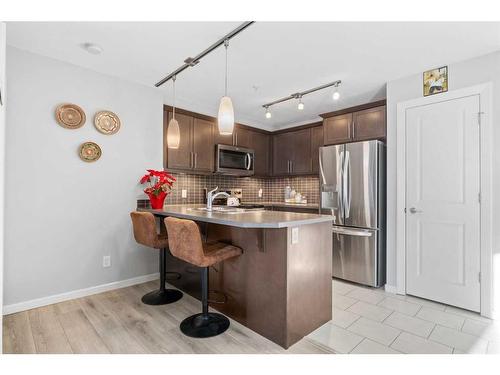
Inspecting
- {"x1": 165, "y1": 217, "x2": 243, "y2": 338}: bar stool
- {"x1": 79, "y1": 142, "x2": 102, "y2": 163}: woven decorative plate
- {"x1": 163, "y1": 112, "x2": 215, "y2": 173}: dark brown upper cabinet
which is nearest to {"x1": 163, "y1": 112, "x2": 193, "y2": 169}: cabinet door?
{"x1": 163, "y1": 112, "x2": 215, "y2": 173}: dark brown upper cabinet

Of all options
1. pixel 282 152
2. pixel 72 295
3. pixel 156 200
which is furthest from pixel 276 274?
pixel 282 152

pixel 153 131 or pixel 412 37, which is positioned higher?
pixel 412 37

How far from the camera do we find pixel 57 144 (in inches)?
101

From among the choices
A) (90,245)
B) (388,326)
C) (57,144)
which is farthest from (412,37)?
(90,245)

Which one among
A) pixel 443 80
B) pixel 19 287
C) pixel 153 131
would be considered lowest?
pixel 19 287

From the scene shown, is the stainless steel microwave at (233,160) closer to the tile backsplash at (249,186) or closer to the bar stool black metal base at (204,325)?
the tile backsplash at (249,186)

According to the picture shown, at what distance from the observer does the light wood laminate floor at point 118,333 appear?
71.0 inches

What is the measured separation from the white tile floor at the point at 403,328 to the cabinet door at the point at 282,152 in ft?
8.22

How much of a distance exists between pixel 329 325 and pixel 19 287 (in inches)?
108

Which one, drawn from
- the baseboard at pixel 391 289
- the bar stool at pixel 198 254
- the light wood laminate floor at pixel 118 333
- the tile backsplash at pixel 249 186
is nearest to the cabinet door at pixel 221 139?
the tile backsplash at pixel 249 186

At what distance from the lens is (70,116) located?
8.64ft

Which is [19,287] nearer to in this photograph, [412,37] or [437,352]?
[437,352]

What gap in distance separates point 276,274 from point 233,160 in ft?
8.49

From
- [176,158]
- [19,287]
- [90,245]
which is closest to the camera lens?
[19,287]
